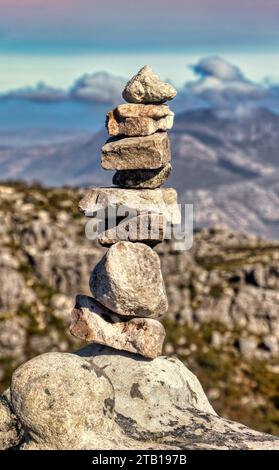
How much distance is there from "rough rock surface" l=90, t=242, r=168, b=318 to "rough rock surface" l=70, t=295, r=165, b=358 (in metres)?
0.63

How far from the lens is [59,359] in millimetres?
25359

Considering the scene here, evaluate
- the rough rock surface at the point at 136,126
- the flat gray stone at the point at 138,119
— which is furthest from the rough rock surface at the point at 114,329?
the flat gray stone at the point at 138,119

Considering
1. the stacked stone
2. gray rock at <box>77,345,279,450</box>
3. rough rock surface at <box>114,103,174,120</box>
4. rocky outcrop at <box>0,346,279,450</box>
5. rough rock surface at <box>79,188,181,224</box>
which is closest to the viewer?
rocky outcrop at <box>0,346,279,450</box>

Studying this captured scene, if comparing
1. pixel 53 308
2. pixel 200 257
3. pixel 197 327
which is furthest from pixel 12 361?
pixel 200 257

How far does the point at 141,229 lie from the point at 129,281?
2.50 m

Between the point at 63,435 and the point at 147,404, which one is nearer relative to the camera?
the point at 63,435

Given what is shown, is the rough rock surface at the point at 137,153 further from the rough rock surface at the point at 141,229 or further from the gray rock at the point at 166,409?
the gray rock at the point at 166,409

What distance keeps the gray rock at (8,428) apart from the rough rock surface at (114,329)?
17.1ft

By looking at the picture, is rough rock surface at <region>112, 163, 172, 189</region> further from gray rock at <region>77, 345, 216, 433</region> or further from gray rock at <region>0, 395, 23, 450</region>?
gray rock at <region>0, 395, 23, 450</region>

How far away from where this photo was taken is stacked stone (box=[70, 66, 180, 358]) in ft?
97.7

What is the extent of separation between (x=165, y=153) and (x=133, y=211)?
292cm

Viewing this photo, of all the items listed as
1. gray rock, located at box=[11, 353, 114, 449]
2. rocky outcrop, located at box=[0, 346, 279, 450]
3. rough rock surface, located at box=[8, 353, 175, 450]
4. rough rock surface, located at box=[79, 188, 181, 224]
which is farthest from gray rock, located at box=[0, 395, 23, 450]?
rough rock surface, located at box=[79, 188, 181, 224]
